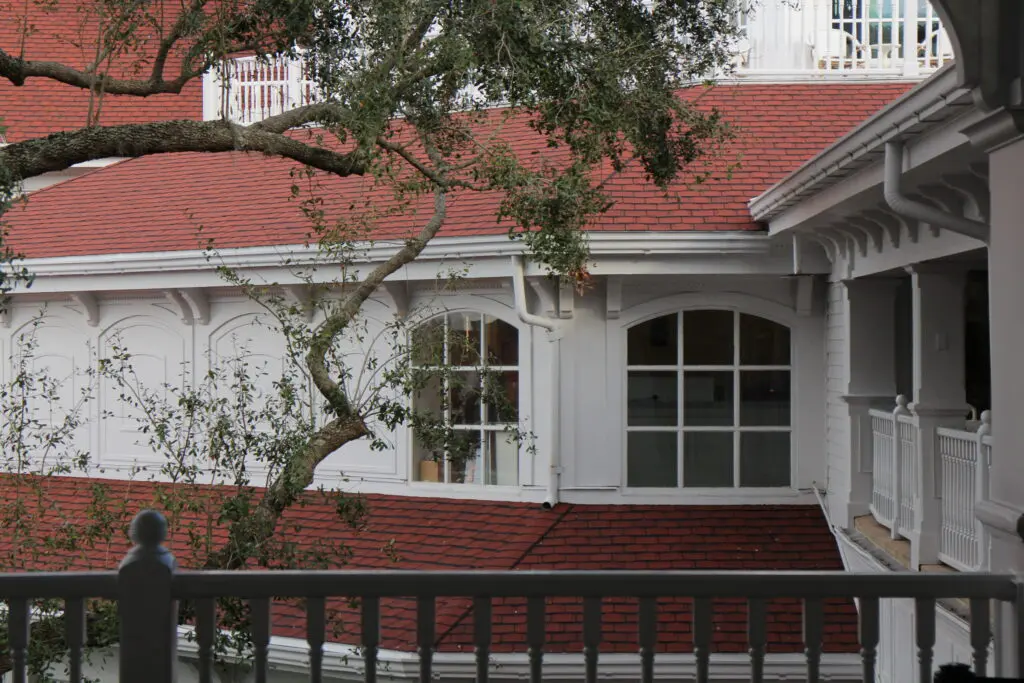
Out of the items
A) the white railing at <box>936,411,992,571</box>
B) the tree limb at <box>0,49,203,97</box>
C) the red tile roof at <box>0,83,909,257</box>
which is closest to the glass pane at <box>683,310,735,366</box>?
the red tile roof at <box>0,83,909,257</box>

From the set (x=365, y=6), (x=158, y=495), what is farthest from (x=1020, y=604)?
(x=158, y=495)

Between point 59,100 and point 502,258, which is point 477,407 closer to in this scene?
point 502,258

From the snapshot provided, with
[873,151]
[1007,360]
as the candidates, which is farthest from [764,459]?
[1007,360]

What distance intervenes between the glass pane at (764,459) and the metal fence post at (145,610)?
27.8ft

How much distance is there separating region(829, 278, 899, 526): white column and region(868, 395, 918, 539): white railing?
38cm

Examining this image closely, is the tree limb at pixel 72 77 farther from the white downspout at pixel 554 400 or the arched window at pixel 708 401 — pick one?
the arched window at pixel 708 401

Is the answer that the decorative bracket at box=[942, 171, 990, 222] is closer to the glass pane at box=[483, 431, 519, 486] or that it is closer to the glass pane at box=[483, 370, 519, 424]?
the glass pane at box=[483, 370, 519, 424]

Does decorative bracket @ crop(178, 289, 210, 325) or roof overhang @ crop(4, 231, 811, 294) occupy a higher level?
roof overhang @ crop(4, 231, 811, 294)

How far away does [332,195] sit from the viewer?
13250mm

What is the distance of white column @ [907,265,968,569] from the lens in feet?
26.4

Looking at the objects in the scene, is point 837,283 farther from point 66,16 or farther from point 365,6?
point 66,16

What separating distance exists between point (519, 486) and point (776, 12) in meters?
5.78

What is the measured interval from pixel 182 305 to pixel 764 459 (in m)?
6.09

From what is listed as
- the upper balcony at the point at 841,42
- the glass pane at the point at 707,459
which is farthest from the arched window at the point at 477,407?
the upper balcony at the point at 841,42
